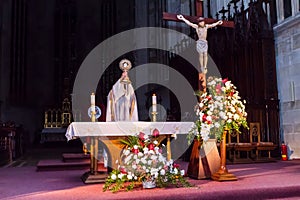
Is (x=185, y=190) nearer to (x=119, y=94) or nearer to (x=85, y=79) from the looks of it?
(x=119, y=94)

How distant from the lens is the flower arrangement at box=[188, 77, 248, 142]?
15.8 feet

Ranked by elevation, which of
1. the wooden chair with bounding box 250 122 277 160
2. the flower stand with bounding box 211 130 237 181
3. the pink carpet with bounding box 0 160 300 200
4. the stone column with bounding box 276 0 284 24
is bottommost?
the pink carpet with bounding box 0 160 300 200

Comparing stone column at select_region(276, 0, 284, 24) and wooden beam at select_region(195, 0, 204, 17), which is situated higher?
stone column at select_region(276, 0, 284, 24)

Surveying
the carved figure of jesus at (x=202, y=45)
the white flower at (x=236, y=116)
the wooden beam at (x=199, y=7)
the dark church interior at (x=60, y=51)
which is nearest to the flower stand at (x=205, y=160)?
the white flower at (x=236, y=116)

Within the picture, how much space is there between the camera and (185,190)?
4051 mm

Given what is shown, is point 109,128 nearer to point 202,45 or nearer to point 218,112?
point 218,112

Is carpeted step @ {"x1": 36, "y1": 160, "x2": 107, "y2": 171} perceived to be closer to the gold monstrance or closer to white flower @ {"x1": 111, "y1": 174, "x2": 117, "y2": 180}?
the gold monstrance

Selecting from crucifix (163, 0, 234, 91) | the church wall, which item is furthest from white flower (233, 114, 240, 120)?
the church wall

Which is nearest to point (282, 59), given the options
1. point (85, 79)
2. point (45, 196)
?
point (45, 196)

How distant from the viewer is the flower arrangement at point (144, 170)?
13.7 feet

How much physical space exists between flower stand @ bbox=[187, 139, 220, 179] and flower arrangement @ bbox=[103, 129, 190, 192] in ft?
2.38

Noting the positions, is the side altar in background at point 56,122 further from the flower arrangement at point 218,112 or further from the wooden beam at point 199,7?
the flower arrangement at point 218,112

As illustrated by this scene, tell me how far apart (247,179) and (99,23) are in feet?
53.8

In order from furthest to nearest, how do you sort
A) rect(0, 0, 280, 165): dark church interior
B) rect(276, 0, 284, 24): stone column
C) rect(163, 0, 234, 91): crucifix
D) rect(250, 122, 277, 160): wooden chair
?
rect(0, 0, 280, 165): dark church interior → rect(276, 0, 284, 24): stone column → rect(250, 122, 277, 160): wooden chair → rect(163, 0, 234, 91): crucifix
